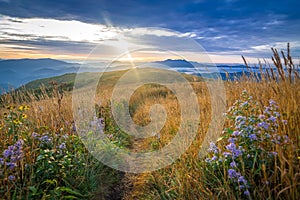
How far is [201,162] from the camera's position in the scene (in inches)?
115

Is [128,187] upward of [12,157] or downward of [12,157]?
downward

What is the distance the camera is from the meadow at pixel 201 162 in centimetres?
211

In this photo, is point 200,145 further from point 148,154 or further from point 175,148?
point 148,154

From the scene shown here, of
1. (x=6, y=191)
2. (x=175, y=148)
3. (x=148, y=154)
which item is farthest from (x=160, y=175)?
(x=6, y=191)

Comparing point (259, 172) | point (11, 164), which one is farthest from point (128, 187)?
point (259, 172)

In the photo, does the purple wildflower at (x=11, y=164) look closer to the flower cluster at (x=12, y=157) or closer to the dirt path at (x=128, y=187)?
the flower cluster at (x=12, y=157)

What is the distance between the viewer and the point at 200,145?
3.50m

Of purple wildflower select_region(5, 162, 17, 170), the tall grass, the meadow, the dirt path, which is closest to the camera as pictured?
the tall grass

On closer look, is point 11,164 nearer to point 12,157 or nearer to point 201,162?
point 12,157

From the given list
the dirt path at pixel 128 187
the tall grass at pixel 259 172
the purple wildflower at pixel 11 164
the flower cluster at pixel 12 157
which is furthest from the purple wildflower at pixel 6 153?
the tall grass at pixel 259 172

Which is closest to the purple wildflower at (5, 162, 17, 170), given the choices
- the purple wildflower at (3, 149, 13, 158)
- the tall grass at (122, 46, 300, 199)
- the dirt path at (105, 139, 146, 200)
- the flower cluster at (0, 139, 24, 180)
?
the flower cluster at (0, 139, 24, 180)

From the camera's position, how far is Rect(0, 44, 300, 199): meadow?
2.11m

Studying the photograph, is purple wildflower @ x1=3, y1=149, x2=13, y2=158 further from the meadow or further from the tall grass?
the tall grass

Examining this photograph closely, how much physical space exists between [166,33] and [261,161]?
4190 millimetres
